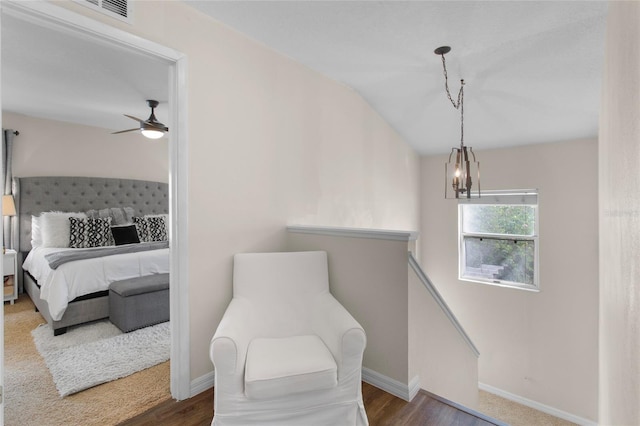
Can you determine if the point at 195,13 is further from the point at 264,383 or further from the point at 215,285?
the point at 264,383

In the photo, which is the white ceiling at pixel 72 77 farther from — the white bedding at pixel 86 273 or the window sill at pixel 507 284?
the window sill at pixel 507 284

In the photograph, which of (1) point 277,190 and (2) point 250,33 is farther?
(1) point 277,190

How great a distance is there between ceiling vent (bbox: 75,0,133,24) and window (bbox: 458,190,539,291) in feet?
14.1

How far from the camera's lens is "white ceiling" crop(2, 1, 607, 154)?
2.01 m

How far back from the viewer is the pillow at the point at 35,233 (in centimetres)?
390

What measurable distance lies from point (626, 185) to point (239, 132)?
2066 mm

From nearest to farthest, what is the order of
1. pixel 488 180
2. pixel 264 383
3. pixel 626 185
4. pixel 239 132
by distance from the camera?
1. pixel 626 185
2. pixel 264 383
3. pixel 239 132
4. pixel 488 180

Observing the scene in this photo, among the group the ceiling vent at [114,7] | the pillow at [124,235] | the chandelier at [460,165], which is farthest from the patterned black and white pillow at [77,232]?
the chandelier at [460,165]

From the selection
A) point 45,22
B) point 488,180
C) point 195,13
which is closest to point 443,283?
point 488,180

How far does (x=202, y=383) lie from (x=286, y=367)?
2.73 ft

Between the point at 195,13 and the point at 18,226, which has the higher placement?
the point at 195,13

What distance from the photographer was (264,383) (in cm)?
146

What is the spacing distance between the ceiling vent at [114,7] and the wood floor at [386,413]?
2206 millimetres

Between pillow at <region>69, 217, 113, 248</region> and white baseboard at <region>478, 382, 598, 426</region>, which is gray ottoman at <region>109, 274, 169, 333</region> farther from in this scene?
white baseboard at <region>478, 382, 598, 426</region>
